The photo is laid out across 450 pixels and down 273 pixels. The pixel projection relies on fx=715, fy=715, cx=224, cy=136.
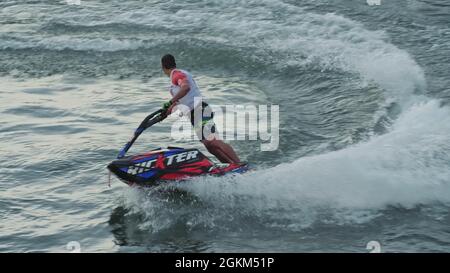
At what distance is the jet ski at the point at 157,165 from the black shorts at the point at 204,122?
475mm

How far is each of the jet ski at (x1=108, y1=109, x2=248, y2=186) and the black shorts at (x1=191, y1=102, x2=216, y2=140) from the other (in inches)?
18.7

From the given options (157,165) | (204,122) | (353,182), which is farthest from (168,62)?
(353,182)

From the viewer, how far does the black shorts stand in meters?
11.6

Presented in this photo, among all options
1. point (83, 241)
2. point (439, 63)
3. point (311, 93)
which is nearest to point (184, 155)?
point (83, 241)

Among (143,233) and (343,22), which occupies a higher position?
(343,22)

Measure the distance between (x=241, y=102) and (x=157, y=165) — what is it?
260 inches

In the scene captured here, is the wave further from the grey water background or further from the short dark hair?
the short dark hair

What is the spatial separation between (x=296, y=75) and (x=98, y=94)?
5252 millimetres

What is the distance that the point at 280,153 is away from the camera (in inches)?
546

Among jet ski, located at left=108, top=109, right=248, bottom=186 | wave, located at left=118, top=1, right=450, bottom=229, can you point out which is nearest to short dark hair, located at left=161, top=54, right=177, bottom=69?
jet ski, located at left=108, top=109, right=248, bottom=186

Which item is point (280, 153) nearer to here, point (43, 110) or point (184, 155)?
point (184, 155)

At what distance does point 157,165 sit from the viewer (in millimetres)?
10984

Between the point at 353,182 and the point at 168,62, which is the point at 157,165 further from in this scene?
the point at 353,182
